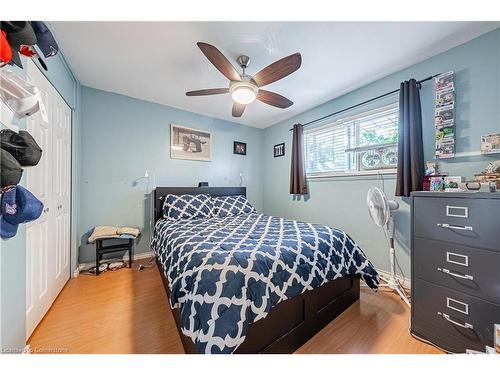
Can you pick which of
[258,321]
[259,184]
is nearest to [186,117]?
[259,184]

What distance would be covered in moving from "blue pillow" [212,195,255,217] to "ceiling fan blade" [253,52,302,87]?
169 centimetres

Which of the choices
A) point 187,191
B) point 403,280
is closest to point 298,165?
point 187,191

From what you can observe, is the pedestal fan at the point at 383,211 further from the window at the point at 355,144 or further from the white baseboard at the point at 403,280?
the window at the point at 355,144

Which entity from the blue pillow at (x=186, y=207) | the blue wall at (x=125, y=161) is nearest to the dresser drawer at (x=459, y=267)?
the blue pillow at (x=186, y=207)

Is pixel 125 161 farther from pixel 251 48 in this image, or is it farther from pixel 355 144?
pixel 355 144

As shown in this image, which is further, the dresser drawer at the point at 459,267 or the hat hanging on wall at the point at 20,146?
the dresser drawer at the point at 459,267

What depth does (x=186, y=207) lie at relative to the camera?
2.64 meters

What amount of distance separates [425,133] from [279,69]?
159 centimetres

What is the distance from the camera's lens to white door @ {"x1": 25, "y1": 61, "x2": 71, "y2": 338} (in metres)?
1.42

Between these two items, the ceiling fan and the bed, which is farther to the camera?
the ceiling fan

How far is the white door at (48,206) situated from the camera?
1.42 meters

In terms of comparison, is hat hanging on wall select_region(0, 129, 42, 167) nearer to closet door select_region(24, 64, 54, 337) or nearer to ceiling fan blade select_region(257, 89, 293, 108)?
closet door select_region(24, 64, 54, 337)

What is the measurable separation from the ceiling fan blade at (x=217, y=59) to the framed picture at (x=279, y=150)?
2.06 m

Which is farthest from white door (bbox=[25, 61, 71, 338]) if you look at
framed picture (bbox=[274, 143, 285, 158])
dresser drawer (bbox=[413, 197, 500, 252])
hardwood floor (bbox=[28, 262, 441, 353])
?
framed picture (bbox=[274, 143, 285, 158])
